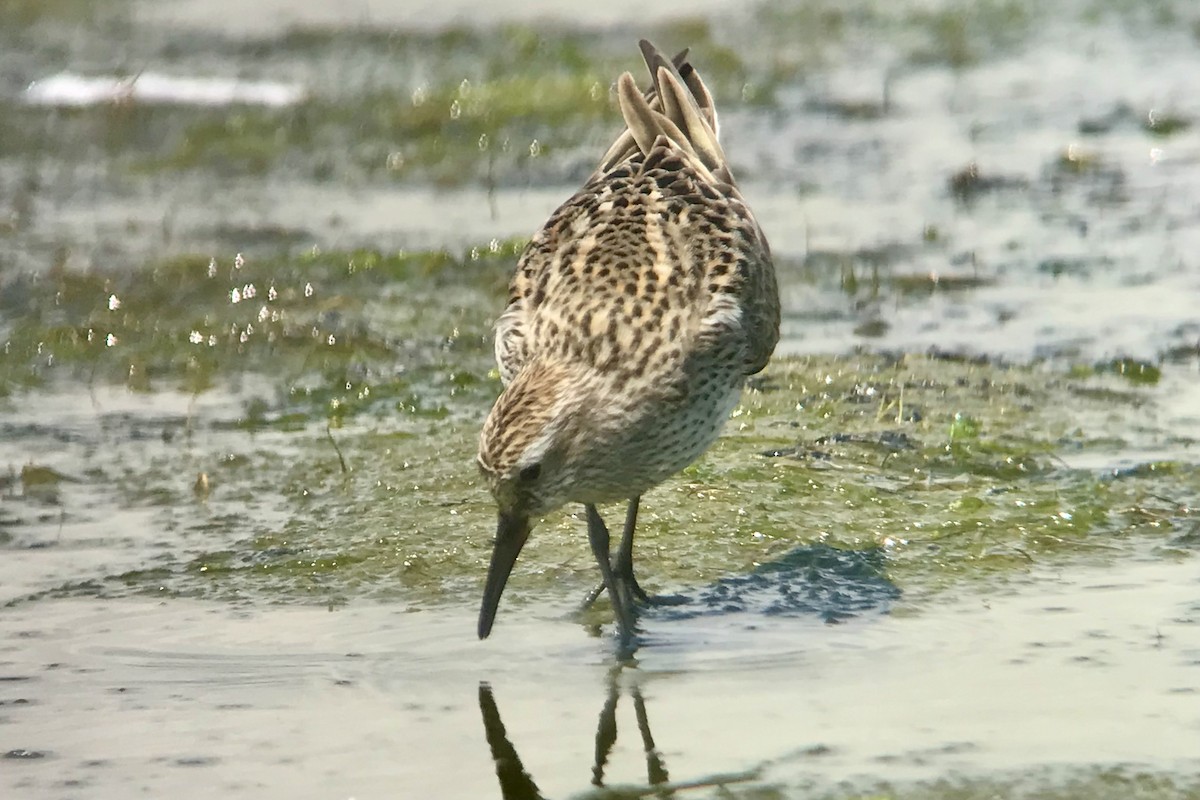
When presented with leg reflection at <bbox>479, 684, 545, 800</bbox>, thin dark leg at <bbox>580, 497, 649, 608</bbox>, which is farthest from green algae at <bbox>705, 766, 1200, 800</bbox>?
thin dark leg at <bbox>580, 497, 649, 608</bbox>

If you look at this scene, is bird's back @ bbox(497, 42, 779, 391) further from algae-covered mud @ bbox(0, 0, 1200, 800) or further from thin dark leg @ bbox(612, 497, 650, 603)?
algae-covered mud @ bbox(0, 0, 1200, 800)

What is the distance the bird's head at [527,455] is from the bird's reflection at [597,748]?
0.44m

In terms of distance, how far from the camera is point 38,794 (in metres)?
5.26

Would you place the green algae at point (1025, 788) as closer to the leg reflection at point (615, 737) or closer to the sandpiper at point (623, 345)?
the leg reflection at point (615, 737)

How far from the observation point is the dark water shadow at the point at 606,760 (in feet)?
16.8

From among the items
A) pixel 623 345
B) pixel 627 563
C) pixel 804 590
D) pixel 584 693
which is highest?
pixel 623 345

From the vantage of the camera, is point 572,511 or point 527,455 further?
point 572,511

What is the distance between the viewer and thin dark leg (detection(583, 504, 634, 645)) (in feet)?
20.6

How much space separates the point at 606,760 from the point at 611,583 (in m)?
1.08

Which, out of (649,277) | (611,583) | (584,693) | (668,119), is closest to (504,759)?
(584,693)

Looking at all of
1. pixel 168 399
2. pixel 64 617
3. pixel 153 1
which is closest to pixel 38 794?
pixel 64 617

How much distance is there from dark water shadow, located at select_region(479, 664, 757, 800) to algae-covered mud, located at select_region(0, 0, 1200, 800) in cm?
1

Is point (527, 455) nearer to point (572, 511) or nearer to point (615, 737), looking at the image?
point (615, 737)

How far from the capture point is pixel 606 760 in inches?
210
